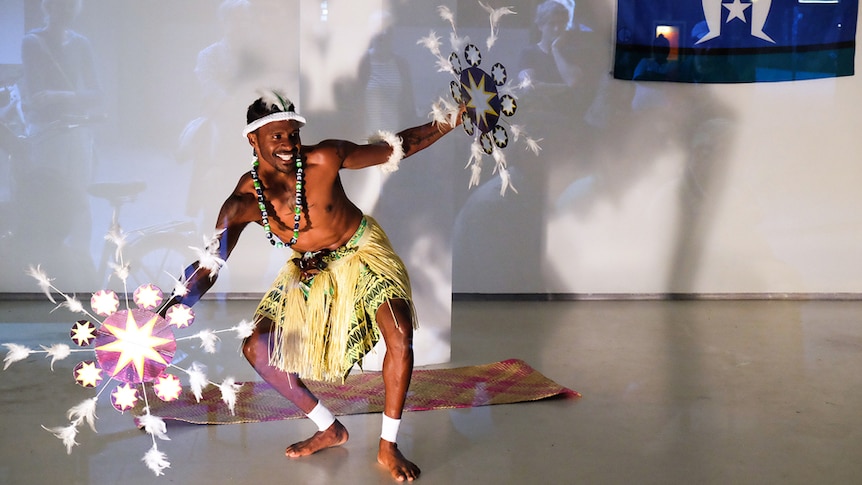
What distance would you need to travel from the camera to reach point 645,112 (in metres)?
4.96

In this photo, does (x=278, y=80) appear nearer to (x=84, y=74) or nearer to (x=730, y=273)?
(x=84, y=74)

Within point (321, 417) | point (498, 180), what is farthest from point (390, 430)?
point (498, 180)

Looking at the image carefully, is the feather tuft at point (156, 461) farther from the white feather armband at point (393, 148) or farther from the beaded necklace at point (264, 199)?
the white feather armband at point (393, 148)

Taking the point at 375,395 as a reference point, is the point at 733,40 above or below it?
above

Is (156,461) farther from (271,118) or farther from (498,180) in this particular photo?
(498,180)

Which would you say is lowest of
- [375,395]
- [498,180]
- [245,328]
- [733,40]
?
[375,395]

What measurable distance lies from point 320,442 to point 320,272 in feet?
1.64

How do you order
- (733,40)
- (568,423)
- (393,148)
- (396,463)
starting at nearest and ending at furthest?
1. (396,463)
2. (393,148)
3. (568,423)
4. (733,40)

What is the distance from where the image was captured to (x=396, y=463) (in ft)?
7.98

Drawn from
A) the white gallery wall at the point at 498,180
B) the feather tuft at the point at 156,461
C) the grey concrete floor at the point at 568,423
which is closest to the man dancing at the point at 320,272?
the grey concrete floor at the point at 568,423

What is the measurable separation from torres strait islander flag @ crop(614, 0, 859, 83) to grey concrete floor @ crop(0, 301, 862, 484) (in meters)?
1.51

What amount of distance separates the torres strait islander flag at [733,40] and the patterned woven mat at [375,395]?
221cm

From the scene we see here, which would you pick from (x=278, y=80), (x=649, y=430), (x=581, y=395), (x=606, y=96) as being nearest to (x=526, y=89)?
(x=606, y=96)

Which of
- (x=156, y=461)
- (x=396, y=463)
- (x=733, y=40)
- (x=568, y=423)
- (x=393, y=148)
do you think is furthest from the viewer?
(x=733, y=40)
